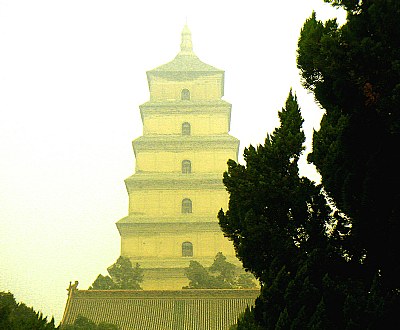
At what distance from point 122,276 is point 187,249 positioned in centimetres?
397

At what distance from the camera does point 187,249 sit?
3697 cm

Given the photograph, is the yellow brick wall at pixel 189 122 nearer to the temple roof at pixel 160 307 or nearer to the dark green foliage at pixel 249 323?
the temple roof at pixel 160 307

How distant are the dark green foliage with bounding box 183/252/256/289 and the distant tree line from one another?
24.1m

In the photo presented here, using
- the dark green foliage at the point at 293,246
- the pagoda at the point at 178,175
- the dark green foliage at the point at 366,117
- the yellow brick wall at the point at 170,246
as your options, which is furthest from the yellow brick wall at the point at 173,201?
the dark green foliage at the point at 366,117

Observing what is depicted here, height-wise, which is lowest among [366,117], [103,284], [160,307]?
[366,117]

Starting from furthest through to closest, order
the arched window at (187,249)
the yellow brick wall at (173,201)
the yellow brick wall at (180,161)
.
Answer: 1. the yellow brick wall at (180,161)
2. the yellow brick wall at (173,201)
3. the arched window at (187,249)

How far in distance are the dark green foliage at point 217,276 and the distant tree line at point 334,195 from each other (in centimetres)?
2410

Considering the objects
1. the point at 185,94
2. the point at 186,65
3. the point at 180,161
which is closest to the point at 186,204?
the point at 180,161

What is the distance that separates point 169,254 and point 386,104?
30372 mm

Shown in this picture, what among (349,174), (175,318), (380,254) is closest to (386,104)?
(349,174)

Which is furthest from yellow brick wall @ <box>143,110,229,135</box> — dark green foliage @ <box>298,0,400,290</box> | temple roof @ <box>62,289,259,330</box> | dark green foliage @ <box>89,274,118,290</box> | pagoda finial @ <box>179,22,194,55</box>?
dark green foliage @ <box>298,0,400,290</box>

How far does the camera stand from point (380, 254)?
24.7 feet

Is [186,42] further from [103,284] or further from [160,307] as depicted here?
[160,307]

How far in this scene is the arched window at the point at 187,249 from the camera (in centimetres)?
3691
